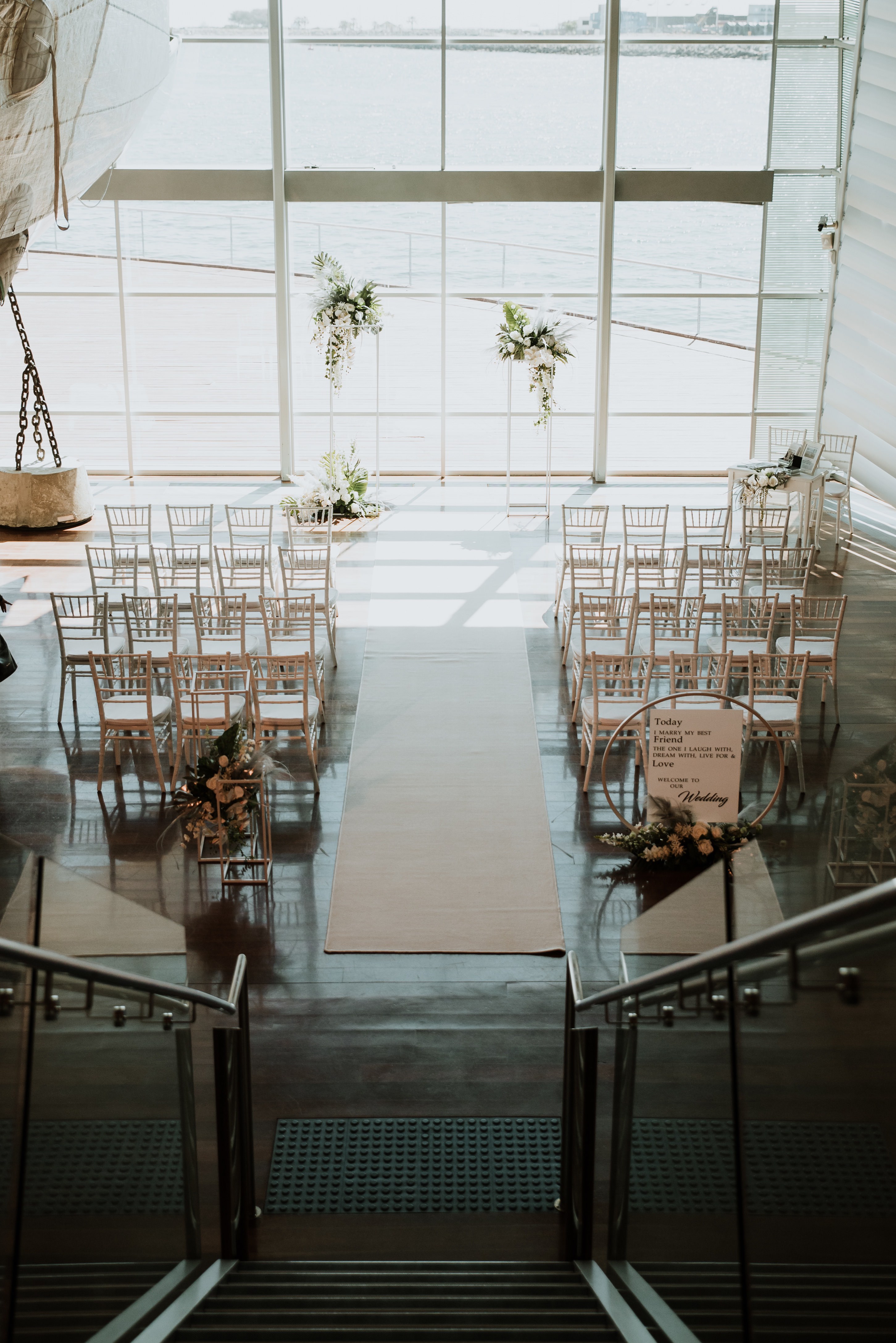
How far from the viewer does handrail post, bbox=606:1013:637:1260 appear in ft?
11.6

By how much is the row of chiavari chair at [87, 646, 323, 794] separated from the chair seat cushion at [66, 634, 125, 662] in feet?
0.56

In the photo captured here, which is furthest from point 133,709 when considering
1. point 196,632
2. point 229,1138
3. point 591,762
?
point 229,1138

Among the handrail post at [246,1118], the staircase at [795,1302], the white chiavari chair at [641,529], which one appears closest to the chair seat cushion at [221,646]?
the white chiavari chair at [641,529]

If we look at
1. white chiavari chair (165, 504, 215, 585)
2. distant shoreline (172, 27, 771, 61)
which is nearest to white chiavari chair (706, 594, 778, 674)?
white chiavari chair (165, 504, 215, 585)

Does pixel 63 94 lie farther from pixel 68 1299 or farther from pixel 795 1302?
pixel 795 1302

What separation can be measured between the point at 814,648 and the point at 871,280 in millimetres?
8540

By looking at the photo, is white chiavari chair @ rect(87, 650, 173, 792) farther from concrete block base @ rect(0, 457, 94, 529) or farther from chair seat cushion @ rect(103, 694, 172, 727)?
concrete block base @ rect(0, 457, 94, 529)

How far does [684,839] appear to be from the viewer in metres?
7.08

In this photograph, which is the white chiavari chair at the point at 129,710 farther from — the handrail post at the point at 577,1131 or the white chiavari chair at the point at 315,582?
the handrail post at the point at 577,1131

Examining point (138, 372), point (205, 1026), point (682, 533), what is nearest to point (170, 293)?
point (138, 372)

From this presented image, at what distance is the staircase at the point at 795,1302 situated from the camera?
163 centimetres

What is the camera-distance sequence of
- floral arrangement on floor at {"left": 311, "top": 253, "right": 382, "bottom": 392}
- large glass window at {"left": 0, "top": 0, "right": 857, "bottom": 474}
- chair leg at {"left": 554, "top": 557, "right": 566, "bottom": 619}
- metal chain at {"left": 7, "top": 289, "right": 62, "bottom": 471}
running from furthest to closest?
large glass window at {"left": 0, "top": 0, "right": 857, "bottom": 474}, floral arrangement on floor at {"left": 311, "top": 253, "right": 382, "bottom": 392}, metal chain at {"left": 7, "top": 289, "right": 62, "bottom": 471}, chair leg at {"left": 554, "top": 557, "right": 566, "bottom": 619}

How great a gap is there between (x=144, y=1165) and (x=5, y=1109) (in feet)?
3.13

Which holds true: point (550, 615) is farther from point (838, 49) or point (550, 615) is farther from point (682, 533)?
point (838, 49)
